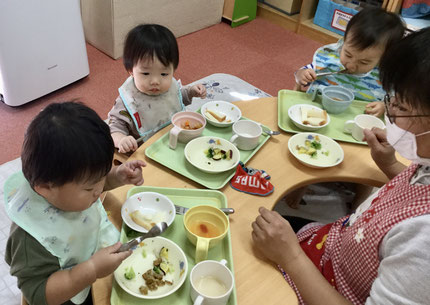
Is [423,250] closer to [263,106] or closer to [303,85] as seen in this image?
[263,106]

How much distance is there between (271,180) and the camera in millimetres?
1303

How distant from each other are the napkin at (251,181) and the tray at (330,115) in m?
0.33

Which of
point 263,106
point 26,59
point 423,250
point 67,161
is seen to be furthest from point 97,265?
point 26,59

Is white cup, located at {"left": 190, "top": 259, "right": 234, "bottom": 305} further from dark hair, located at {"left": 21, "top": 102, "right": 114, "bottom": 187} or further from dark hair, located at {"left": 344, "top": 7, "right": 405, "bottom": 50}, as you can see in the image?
dark hair, located at {"left": 344, "top": 7, "right": 405, "bottom": 50}

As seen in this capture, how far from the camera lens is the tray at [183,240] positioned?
92cm

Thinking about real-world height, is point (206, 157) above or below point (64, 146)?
below

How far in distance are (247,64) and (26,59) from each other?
186 cm

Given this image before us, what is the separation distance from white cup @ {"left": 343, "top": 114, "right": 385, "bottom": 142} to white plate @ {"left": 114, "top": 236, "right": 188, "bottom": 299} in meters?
0.92

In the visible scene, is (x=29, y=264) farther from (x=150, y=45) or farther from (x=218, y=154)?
(x=150, y=45)

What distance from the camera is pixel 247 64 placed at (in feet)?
11.6

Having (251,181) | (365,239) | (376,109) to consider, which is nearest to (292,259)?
(365,239)

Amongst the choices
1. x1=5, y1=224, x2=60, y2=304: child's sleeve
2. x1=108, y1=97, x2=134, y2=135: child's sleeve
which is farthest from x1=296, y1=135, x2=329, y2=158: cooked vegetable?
x1=5, y1=224, x2=60, y2=304: child's sleeve

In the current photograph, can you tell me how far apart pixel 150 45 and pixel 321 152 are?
0.79 metres

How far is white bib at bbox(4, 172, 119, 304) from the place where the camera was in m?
0.88
